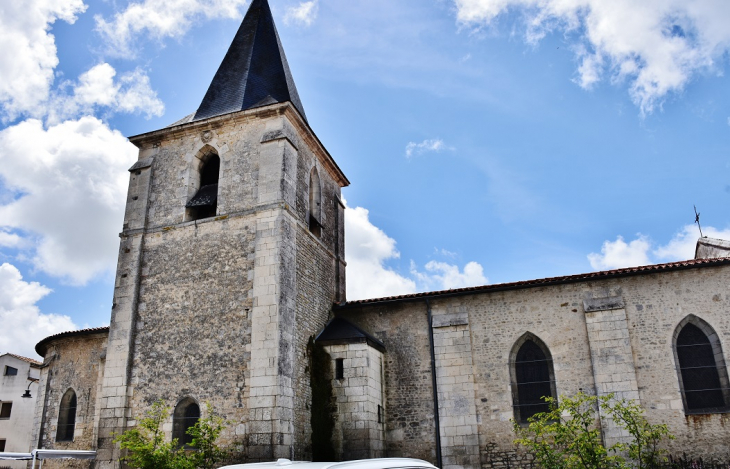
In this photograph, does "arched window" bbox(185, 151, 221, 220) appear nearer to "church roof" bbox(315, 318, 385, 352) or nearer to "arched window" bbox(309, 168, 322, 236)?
"arched window" bbox(309, 168, 322, 236)

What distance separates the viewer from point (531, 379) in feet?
45.2

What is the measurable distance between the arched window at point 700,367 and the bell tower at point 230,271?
8003 mm

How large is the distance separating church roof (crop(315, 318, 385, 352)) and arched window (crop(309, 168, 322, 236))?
2.62m

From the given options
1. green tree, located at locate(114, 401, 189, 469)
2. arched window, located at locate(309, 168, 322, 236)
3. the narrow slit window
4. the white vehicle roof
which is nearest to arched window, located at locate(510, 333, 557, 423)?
the narrow slit window

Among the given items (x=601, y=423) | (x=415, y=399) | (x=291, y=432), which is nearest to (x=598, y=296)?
(x=601, y=423)

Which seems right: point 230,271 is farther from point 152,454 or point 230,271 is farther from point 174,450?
point 152,454

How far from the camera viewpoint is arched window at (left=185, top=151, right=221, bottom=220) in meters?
14.9

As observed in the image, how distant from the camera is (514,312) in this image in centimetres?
1427

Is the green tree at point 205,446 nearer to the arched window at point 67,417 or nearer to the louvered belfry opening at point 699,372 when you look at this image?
the arched window at point 67,417

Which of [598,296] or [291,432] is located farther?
[598,296]

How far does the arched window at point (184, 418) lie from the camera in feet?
42.5

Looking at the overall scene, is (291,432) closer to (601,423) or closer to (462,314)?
(462,314)

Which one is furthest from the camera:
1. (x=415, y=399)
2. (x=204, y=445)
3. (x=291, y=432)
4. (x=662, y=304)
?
(x=415, y=399)

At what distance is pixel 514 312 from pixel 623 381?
2.71 m
